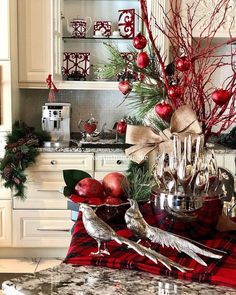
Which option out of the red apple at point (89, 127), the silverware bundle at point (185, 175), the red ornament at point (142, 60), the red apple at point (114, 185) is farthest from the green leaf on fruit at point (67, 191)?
the red apple at point (89, 127)

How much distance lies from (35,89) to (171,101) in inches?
126

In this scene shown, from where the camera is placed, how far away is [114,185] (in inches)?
56.7

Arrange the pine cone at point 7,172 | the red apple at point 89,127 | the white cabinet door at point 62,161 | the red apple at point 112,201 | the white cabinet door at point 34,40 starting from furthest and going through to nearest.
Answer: the red apple at point 89,127
the white cabinet door at point 34,40
the white cabinet door at point 62,161
the pine cone at point 7,172
the red apple at point 112,201

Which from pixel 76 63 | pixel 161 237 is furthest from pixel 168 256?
pixel 76 63

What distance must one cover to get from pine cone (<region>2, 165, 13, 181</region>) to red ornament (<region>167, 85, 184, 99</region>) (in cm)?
257

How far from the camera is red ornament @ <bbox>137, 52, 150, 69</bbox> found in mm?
1152

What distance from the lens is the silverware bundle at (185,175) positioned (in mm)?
1153

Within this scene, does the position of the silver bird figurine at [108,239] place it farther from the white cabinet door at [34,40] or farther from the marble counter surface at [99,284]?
the white cabinet door at [34,40]

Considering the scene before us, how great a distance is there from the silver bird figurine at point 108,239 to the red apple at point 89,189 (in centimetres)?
27

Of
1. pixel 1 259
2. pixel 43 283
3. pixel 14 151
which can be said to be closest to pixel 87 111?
pixel 14 151

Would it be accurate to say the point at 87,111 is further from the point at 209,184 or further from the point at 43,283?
the point at 43,283

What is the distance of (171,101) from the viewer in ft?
3.88

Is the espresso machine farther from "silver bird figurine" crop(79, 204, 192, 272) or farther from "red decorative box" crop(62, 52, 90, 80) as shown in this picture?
"silver bird figurine" crop(79, 204, 192, 272)

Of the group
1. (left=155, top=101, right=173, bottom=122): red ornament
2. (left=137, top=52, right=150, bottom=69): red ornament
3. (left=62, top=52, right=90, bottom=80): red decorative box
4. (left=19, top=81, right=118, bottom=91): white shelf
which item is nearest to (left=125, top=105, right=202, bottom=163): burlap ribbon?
(left=155, top=101, right=173, bottom=122): red ornament
